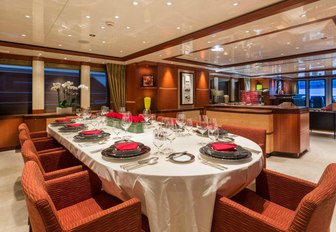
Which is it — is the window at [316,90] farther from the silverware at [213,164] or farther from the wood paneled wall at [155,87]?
the silverware at [213,164]

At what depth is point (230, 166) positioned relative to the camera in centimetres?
129

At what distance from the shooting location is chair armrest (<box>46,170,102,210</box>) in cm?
150

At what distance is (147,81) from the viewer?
7.62m

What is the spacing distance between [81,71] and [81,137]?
18.8 feet

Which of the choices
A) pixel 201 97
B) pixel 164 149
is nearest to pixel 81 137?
pixel 164 149

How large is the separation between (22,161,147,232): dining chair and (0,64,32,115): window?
602 cm

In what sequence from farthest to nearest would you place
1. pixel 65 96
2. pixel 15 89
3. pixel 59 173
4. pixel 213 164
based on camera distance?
pixel 65 96
pixel 15 89
pixel 59 173
pixel 213 164

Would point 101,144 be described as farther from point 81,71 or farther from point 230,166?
point 81,71

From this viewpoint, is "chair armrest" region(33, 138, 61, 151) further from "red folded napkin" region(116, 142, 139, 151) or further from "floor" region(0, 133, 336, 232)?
"red folded napkin" region(116, 142, 139, 151)

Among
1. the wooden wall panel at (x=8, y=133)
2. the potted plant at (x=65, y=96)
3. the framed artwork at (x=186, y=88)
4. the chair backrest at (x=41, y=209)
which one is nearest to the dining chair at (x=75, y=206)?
the chair backrest at (x=41, y=209)

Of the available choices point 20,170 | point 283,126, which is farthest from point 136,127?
point 283,126

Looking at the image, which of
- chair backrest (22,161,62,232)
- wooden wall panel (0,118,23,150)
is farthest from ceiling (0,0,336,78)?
chair backrest (22,161,62,232)

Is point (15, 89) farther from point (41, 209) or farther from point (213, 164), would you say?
point (213, 164)

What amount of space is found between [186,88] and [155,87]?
5.13ft
